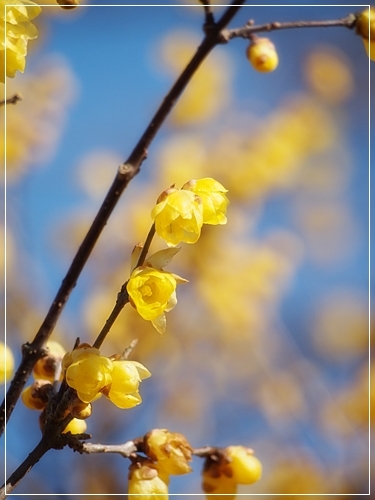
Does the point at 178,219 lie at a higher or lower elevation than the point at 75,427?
higher

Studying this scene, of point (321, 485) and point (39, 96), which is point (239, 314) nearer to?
point (321, 485)

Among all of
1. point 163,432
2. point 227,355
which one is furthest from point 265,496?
point 163,432

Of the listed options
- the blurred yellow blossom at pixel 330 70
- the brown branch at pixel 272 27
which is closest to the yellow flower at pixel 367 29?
the brown branch at pixel 272 27

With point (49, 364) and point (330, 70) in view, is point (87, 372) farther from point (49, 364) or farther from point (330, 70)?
point (330, 70)

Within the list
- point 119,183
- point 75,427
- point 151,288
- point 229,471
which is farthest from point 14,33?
point 229,471

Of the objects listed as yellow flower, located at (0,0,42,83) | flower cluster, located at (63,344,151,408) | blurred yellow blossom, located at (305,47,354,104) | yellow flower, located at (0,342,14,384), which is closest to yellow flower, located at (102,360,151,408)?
flower cluster, located at (63,344,151,408)

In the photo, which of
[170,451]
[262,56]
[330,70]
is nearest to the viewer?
[170,451]

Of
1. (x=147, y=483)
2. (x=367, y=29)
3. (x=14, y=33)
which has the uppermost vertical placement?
(x=367, y=29)
